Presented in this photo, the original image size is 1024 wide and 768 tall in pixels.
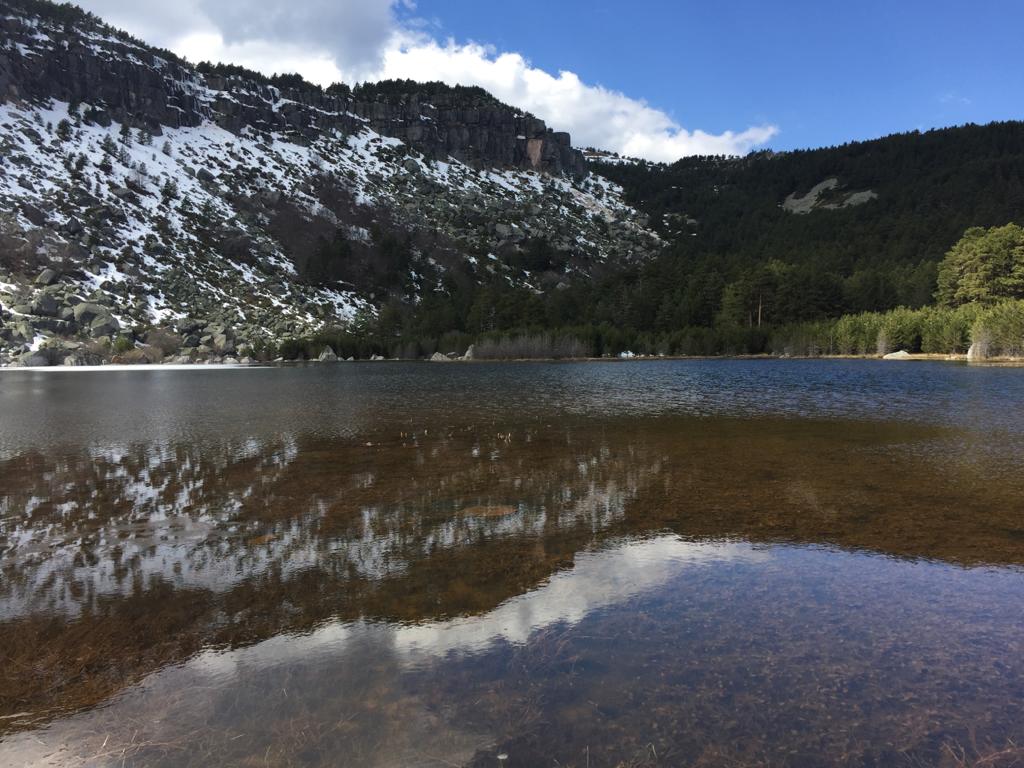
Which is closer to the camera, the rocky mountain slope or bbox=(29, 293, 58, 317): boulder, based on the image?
bbox=(29, 293, 58, 317): boulder

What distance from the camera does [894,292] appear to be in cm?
12512

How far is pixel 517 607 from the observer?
27.8 ft

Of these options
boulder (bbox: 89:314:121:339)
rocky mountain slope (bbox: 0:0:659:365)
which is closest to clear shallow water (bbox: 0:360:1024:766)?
boulder (bbox: 89:314:121:339)

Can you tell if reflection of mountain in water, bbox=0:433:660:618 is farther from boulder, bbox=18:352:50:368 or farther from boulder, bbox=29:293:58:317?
boulder, bbox=29:293:58:317

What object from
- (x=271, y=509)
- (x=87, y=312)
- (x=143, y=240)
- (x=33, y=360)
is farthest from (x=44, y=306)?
(x=271, y=509)

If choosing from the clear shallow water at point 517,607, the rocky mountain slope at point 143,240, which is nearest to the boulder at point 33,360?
the rocky mountain slope at point 143,240

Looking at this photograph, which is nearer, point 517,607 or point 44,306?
point 517,607

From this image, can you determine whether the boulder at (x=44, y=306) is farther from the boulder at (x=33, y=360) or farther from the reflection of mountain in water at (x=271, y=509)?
the reflection of mountain in water at (x=271, y=509)

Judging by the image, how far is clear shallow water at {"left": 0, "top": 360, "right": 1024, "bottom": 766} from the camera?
5668mm

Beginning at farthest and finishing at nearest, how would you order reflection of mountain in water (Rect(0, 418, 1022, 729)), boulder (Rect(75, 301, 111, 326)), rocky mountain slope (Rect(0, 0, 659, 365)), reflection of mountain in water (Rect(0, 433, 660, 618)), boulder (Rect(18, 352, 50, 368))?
rocky mountain slope (Rect(0, 0, 659, 365)) → boulder (Rect(75, 301, 111, 326)) → boulder (Rect(18, 352, 50, 368)) → reflection of mountain in water (Rect(0, 433, 660, 618)) → reflection of mountain in water (Rect(0, 418, 1022, 729))

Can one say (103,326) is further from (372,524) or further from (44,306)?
(372,524)

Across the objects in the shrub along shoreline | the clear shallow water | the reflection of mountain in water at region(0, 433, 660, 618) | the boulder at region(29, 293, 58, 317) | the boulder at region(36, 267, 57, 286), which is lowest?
the reflection of mountain in water at region(0, 433, 660, 618)

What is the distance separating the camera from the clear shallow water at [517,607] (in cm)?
567

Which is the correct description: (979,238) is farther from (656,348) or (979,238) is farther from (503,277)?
(503,277)
